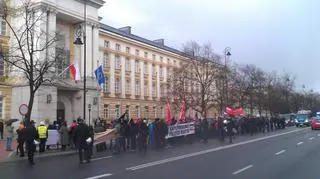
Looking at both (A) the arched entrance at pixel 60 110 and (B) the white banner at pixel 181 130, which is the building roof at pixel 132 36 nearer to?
(A) the arched entrance at pixel 60 110

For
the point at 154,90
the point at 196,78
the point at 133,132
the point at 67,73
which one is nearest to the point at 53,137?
the point at 133,132

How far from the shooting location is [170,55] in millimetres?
82938

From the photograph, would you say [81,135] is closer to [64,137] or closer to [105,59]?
[64,137]

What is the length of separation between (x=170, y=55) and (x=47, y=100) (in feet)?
138

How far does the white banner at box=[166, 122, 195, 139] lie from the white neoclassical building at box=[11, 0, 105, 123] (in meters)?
18.0

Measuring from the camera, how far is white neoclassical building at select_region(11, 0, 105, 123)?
4403 centimetres

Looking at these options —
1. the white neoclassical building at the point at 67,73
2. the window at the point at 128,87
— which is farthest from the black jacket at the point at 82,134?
the window at the point at 128,87

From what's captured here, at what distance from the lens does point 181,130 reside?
30.0 meters

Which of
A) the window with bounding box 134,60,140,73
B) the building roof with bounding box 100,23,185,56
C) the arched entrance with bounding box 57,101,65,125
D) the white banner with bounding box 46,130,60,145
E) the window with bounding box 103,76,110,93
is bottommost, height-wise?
the white banner with bounding box 46,130,60,145

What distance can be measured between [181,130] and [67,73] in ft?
70.7

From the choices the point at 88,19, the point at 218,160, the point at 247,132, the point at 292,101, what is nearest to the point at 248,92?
the point at 247,132

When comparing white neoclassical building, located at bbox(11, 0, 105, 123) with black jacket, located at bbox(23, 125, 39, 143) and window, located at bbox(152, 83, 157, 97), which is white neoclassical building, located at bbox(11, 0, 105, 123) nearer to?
black jacket, located at bbox(23, 125, 39, 143)

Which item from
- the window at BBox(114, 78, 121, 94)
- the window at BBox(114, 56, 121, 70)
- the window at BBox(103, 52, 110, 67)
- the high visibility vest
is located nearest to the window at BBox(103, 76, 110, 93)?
the window at BBox(103, 52, 110, 67)

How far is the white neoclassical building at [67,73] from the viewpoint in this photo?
4403 cm
